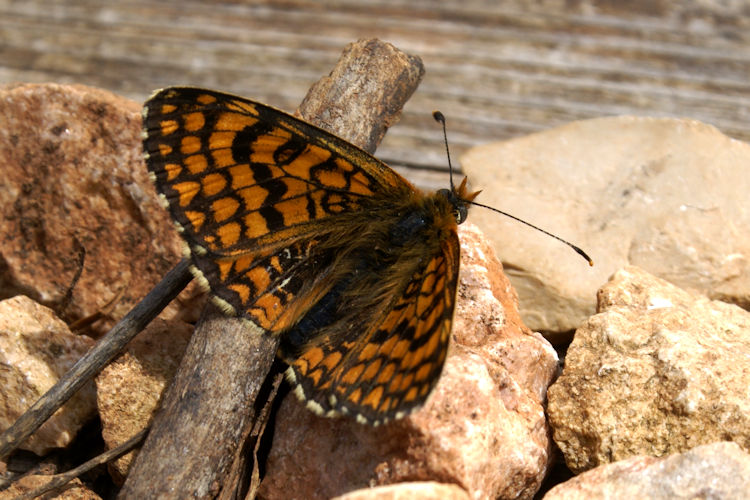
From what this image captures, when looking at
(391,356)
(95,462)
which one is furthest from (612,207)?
(95,462)

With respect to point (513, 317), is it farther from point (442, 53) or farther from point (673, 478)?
point (442, 53)

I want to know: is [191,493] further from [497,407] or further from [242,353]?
[497,407]

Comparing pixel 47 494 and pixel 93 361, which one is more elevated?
pixel 93 361

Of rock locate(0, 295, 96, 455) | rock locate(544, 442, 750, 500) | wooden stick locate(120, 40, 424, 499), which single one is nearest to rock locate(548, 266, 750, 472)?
rock locate(544, 442, 750, 500)

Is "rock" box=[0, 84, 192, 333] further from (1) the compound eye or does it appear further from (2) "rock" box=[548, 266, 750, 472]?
(2) "rock" box=[548, 266, 750, 472]

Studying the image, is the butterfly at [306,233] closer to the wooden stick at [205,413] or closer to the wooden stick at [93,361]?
the wooden stick at [205,413]

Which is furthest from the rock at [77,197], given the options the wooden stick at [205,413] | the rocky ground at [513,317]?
the wooden stick at [205,413]

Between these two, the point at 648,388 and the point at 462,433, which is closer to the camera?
the point at 462,433

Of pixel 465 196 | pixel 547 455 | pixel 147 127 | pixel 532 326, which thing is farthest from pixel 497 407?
pixel 147 127

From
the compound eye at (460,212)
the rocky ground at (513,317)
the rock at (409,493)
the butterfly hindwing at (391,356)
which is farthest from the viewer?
the compound eye at (460,212)
